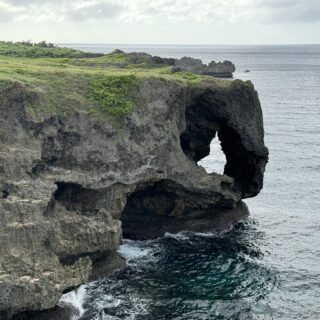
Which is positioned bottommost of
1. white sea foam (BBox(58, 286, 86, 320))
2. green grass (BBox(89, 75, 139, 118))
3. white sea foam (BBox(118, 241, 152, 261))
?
white sea foam (BBox(58, 286, 86, 320))

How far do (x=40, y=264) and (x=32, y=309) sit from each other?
7.39 ft

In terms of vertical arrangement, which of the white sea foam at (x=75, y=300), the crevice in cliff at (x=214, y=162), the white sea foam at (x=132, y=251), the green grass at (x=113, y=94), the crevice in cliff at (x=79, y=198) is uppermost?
the green grass at (x=113, y=94)

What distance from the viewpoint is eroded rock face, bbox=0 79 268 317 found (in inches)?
1076

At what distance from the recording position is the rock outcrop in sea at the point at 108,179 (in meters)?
27.3

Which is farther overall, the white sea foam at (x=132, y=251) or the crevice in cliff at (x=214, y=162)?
the crevice in cliff at (x=214, y=162)

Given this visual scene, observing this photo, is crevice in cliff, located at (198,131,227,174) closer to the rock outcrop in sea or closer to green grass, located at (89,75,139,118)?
the rock outcrop in sea

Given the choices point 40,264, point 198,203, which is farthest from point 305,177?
point 40,264

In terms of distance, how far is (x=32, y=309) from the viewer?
87.6ft

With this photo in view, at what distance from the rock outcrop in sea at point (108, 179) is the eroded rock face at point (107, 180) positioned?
2.6 inches

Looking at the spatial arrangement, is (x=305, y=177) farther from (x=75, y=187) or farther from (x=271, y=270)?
(x=75, y=187)

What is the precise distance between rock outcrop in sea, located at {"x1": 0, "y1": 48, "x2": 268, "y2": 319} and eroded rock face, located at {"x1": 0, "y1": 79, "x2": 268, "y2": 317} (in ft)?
0.22

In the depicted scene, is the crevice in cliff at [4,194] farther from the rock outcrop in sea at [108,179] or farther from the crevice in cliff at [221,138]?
the crevice in cliff at [221,138]

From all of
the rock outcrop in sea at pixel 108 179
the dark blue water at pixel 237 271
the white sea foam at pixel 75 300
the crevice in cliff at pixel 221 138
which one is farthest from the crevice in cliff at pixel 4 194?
the crevice in cliff at pixel 221 138

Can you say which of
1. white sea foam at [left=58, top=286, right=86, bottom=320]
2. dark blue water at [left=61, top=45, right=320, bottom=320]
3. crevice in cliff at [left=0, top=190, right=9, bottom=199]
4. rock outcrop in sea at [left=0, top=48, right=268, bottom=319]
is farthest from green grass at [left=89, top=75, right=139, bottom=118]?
white sea foam at [left=58, top=286, right=86, bottom=320]
